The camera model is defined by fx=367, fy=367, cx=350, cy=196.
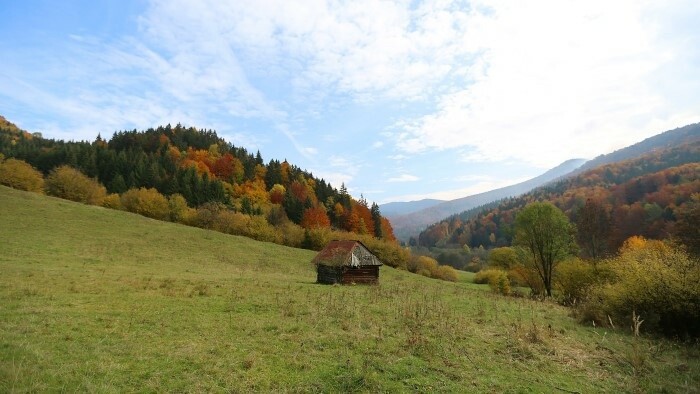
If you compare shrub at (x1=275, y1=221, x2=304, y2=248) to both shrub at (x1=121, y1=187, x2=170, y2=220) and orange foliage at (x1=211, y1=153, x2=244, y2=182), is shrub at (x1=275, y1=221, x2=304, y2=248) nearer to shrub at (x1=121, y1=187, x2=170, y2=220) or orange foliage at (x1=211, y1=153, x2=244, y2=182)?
shrub at (x1=121, y1=187, x2=170, y2=220)

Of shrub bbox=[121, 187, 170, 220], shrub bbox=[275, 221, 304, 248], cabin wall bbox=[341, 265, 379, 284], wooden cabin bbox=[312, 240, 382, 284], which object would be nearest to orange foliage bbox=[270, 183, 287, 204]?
shrub bbox=[275, 221, 304, 248]

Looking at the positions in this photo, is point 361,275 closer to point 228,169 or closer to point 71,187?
point 71,187

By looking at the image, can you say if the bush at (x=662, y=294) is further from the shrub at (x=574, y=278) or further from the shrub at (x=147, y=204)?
the shrub at (x=147, y=204)

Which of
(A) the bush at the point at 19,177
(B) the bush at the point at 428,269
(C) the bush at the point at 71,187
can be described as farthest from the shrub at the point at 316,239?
(A) the bush at the point at 19,177

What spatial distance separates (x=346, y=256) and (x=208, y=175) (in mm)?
Result: 73812

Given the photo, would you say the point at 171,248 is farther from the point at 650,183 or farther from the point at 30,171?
the point at 650,183

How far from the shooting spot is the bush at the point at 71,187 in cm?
6531

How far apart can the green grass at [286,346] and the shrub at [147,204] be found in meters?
48.7

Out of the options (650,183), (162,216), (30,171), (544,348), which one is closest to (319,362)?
(544,348)

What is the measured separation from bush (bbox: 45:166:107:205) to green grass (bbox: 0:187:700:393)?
51700 mm

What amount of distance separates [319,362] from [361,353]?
1.40 meters

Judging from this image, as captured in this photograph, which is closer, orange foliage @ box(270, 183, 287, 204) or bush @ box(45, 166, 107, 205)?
bush @ box(45, 166, 107, 205)

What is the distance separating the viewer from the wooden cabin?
32.2 meters

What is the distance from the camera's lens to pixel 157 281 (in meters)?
24.5
